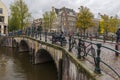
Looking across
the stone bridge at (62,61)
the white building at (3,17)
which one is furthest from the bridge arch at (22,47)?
the white building at (3,17)

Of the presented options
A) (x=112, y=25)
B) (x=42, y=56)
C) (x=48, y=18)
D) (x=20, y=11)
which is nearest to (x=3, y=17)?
(x=20, y=11)

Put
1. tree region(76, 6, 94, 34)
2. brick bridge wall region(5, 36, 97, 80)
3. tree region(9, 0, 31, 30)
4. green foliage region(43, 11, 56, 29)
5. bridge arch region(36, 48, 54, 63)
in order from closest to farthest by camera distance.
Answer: brick bridge wall region(5, 36, 97, 80) < bridge arch region(36, 48, 54, 63) < tree region(76, 6, 94, 34) < tree region(9, 0, 31, 30) < green foliage region(43, 11, 56, 29)

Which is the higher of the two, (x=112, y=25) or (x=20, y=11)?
(x=20, y=11)

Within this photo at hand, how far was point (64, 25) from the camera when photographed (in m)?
68.6

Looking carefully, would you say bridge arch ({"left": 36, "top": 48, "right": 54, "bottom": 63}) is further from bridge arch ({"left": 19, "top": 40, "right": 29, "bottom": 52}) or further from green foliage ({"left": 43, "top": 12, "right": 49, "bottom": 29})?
green foliage ({"left": 43, "top": 12, "right": 49, "bottom": 29})

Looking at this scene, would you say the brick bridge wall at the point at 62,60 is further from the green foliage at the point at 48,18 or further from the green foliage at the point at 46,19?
the green foliage at the point at 46,19

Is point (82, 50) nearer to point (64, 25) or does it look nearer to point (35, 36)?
point (35, 36)

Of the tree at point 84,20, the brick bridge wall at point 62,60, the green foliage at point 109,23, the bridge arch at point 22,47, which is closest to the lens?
the brick bridge wall at point 62,60

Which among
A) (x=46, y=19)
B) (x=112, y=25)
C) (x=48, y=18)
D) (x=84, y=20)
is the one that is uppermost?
(x=48, y=18)

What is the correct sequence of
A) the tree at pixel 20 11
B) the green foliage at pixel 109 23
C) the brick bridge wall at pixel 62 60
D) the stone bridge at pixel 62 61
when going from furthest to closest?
the tree at pixel 20 11 → the green foliage at pixel 109 23 → the brick bridge wall at pixel 62 60 → the stone bridge at pixel 62 61

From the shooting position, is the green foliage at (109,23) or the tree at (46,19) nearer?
the green foliage at (109,23)

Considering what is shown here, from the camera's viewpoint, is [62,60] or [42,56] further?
[42,56]

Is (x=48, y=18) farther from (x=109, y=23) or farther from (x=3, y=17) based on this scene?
(x=3, y=17)

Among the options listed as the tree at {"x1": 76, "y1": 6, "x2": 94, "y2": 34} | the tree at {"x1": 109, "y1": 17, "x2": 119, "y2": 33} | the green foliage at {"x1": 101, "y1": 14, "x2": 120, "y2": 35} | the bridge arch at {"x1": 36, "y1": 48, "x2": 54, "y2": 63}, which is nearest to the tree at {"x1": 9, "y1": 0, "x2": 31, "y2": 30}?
the tree at {"x1": 76, "y1": 6, "x2": 94, "y2": 34}
